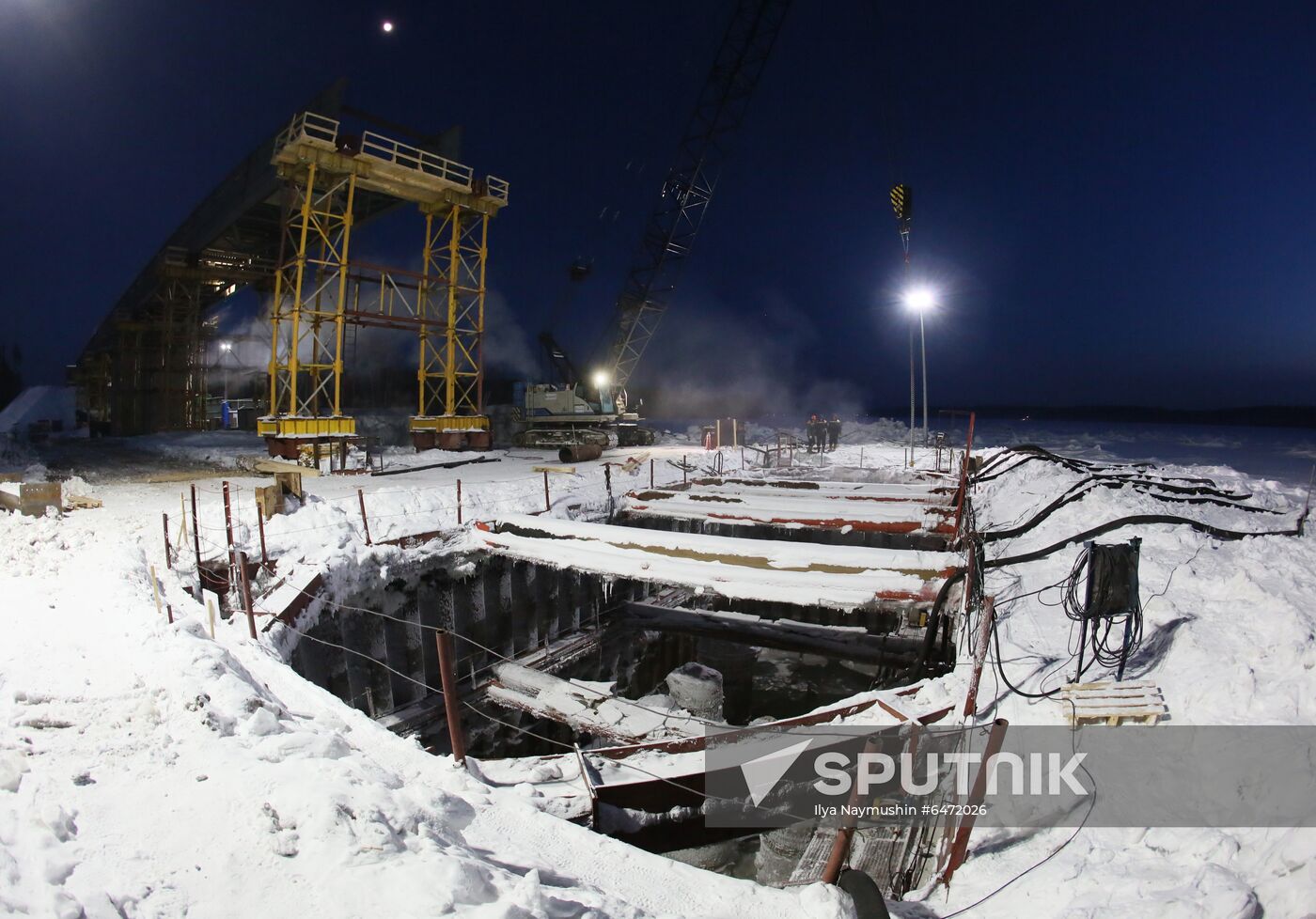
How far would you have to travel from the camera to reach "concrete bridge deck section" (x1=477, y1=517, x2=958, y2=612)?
28.7ft

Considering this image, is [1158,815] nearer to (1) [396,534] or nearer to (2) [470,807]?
(2) [470,807]

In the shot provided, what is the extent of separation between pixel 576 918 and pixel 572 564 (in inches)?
278

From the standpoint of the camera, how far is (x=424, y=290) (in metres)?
25.8

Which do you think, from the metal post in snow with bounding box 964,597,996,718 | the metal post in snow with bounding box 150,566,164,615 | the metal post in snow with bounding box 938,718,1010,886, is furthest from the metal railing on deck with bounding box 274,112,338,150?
the metal post in snow with bounding box 938,718,1010,886

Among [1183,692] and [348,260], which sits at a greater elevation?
[348,260]

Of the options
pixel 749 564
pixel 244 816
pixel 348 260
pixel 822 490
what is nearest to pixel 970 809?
pixel 244 816

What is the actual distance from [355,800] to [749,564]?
6594 millimetres

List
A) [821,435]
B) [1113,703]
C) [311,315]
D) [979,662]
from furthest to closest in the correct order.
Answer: [821,435], [311,315], [979,662], [1113,703]

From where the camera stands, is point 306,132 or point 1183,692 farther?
point 306,132

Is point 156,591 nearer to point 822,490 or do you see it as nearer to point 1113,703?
point 1113,703

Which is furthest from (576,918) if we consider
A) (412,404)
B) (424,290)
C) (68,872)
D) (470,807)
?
(412,404)

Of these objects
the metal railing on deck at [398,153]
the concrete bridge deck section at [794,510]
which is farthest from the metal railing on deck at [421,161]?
the concrete bridge deck section at [794,510]

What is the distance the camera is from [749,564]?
970cm

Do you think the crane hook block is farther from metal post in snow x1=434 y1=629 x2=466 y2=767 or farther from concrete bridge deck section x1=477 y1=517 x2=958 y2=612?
metal post in snow x1=434 y1=629 x2=466 y2=767
